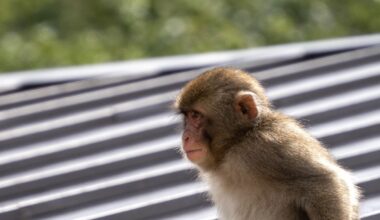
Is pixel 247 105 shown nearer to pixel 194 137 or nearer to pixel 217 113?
pixel 217 113

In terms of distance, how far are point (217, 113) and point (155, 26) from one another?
11015 mm

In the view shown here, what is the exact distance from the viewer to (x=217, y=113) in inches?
223

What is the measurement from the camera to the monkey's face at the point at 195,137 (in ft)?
18.5

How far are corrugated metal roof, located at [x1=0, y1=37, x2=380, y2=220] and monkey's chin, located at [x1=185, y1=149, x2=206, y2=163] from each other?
1.63ft

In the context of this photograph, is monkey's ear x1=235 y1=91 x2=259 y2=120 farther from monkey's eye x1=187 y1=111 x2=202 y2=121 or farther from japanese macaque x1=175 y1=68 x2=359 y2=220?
monkey's eye x1=187 y1=111 x2=202 y2=121

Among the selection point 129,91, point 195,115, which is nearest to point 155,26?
point 129,91

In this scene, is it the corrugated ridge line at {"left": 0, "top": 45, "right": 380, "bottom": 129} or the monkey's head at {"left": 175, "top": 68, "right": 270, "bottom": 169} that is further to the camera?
the corrugated ridge line at {"left": 0, "top": 45, "right": 380, "bottom": 129}

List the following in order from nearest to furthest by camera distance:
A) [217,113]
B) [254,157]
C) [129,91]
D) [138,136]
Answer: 1. [254,157]
2. [217,113]
3. [138,136]
4. [129,91]

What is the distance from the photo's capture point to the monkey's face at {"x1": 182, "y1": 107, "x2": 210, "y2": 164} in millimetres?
5652

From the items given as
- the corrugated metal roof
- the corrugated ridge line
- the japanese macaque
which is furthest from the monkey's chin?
the corrugated ridge line

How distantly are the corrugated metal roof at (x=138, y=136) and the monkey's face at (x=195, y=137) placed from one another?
1.67 ft

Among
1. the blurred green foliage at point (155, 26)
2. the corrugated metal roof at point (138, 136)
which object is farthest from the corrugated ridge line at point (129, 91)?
the blurred green foliage at point (155, 26)

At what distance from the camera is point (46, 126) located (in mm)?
7305

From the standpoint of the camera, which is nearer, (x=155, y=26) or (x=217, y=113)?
(x=217, y=113)
